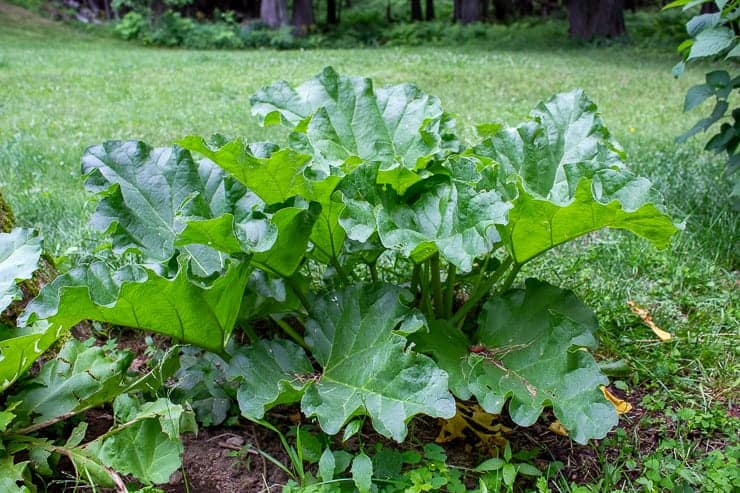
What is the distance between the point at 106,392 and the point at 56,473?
22 cm

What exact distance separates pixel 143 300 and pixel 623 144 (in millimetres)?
4608

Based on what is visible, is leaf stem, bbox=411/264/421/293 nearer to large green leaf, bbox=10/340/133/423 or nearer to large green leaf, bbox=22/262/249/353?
large green leaf, bbox=22/262/249/353

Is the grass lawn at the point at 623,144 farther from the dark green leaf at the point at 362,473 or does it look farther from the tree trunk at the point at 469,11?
the tree trunk at the point at 469,11

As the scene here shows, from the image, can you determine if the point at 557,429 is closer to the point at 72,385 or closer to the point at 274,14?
the point at 72,385

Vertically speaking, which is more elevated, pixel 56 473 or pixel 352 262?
pixel 352 262

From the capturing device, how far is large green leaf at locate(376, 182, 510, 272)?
158 centimetres

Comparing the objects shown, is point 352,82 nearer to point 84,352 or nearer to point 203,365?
point 203,365

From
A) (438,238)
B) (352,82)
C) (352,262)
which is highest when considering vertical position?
(352,82)

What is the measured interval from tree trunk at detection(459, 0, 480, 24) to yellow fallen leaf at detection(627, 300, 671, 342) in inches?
730

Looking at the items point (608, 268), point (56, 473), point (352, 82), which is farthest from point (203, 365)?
point (608, 268)

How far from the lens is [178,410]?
63.9 inches

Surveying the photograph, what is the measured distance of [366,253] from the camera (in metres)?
2.02

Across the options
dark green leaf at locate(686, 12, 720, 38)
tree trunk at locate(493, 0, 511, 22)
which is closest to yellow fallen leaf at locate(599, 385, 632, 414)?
dark green leaf at locate(686, 12, 720, 38)

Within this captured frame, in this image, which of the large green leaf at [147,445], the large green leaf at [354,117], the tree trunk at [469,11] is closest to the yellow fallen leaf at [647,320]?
the large green leaf at [354,117]
